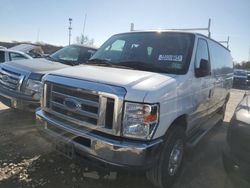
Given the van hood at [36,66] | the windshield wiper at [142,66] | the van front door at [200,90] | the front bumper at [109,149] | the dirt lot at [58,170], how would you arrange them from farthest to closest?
the van hood at [36,66]
the van front door at [200,90]
the windshield wiper at [142,66]
the dirt lot at [58,170]
the front bumper at [109,149]

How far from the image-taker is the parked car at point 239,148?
126 inches

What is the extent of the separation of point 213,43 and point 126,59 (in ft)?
7.66

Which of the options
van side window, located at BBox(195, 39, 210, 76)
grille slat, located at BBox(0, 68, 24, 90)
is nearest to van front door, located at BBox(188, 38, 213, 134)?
van side window, located at BBox(195, 39, 210, 76)

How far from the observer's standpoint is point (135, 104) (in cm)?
287

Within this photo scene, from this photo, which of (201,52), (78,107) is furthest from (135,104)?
(201,52)

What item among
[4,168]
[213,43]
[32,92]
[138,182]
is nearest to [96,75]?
[138,182]

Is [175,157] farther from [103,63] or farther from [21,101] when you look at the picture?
[21,101]

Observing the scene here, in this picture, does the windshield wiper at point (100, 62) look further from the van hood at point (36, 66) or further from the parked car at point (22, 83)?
the van hood at point (36, 66)

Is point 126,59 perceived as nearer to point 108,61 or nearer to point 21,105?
point 108,61

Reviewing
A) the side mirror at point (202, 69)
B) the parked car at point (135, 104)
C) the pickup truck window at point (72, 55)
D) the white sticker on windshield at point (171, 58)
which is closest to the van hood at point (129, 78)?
the parked car at point (135, 104)

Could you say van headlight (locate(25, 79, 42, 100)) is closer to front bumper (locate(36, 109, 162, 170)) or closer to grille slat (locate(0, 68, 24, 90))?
grille slat (locate(0, 68, 24, 90))

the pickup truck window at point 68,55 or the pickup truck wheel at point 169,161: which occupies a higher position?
the pickup truck window at point 68,55

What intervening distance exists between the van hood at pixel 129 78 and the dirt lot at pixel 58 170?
3.28ft

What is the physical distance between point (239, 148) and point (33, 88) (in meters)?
4.00
